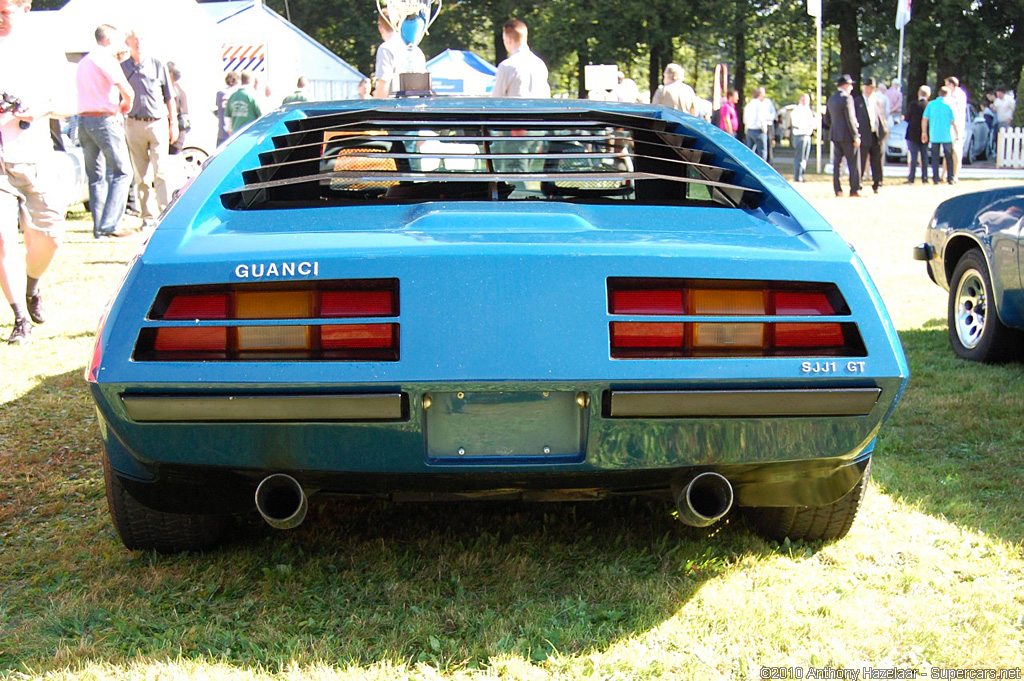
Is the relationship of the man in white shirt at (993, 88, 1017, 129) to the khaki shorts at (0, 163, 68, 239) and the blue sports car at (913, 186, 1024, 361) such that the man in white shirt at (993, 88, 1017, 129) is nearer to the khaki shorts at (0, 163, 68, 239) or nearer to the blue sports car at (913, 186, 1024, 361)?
the blue sports car at (913, 186, 1024, 361)

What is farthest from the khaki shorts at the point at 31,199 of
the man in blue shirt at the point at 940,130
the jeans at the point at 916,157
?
the jeans at the point at 916,157

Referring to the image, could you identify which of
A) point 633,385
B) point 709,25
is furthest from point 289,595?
point 709,25

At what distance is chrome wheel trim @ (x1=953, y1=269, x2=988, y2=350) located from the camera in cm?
594

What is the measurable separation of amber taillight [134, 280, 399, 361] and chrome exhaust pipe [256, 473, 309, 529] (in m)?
0.32

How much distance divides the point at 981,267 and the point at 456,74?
21454 mm

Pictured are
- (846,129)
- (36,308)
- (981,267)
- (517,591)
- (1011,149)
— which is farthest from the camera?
(1011,149)

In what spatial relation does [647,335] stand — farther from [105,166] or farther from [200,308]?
[105,166]

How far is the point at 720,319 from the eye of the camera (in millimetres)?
2516

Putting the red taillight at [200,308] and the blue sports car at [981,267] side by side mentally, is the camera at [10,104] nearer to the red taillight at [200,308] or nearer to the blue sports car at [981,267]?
the red taillight at [200,308]

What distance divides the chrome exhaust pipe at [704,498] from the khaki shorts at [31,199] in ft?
14.9

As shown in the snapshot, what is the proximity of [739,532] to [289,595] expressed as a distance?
1.36 meters

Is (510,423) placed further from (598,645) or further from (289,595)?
(289,595)

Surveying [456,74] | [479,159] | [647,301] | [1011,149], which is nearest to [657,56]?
[456,74]

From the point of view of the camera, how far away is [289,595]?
289 centimetres
